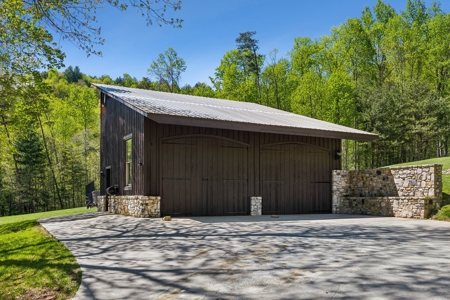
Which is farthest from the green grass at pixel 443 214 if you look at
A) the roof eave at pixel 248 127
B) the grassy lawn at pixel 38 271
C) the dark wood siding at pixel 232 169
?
the grassy lawn at pixel 38 271

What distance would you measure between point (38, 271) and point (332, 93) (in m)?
22.6

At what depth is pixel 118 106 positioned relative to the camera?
451 inches

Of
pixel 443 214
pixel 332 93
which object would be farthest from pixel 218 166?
pixel 332 93

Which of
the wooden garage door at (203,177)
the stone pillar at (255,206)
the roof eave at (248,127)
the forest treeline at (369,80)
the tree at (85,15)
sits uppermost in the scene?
the forest treeline at (369,80)

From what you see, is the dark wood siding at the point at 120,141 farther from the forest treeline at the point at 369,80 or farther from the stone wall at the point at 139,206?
the forest treeline at the point at 369,80

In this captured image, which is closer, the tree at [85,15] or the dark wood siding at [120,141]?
the tree at [85,15]

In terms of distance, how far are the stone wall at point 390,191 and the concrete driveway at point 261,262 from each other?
85.5 inches

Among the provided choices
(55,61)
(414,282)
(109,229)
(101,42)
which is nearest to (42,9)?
(101,42)

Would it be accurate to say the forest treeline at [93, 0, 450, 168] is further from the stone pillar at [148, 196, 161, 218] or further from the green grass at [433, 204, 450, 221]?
the stone pillar at [148, 196, 161, 218]

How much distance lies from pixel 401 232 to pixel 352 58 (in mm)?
23251

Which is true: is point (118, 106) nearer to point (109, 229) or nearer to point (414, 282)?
point (109, 229)

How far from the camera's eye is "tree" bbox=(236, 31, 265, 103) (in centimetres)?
2986

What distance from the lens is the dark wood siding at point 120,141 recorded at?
9.43m

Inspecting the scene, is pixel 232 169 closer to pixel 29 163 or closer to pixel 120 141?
pixel 120 141
